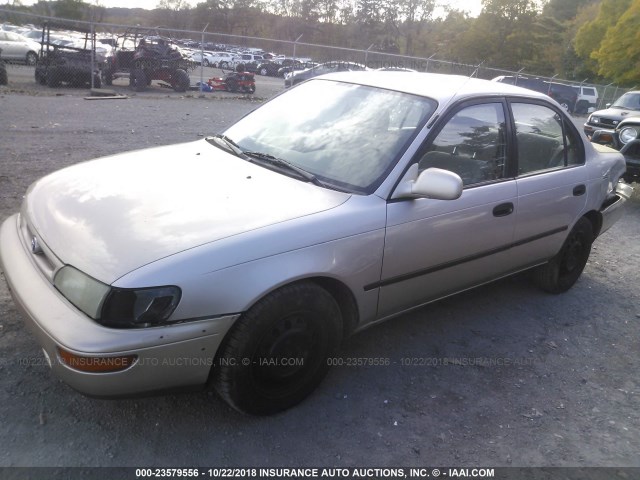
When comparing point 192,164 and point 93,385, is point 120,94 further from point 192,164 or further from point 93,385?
point 93,385

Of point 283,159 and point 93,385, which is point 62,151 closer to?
point 283,159

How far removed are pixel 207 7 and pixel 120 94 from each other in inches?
1810

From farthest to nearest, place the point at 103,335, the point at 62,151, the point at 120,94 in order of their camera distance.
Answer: the point at 120,94
the point at 62,151
the point at 103,335

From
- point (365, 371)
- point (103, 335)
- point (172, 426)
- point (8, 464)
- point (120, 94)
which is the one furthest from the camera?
point (120, 94)

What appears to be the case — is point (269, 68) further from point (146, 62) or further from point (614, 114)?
point (614, 114)

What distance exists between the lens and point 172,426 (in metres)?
2.55

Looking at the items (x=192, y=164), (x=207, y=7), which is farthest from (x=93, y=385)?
(x=207, y=7)

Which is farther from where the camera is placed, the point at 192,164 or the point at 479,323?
the point at 479,323

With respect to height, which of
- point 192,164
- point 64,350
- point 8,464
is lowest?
point 8,464

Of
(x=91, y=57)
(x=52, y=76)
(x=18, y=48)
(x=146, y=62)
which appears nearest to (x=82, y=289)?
(x=91, y=57)

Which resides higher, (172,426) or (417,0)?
(417,0)

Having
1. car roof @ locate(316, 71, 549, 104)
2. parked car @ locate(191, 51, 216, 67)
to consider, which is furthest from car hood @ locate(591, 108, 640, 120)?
parked car @ locate(191, 51, 216, 67)

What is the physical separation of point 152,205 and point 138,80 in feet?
49.4

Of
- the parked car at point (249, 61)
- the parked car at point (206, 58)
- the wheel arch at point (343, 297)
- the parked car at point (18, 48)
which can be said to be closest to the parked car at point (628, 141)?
the wheel arch at point (343, 297)
